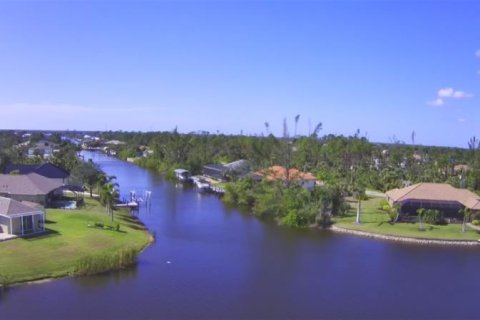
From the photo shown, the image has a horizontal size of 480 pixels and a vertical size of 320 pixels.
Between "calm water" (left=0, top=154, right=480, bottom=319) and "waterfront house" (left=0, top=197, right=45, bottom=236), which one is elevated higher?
"waterfront house" (left=0, top=197, right=45, bottom=236)

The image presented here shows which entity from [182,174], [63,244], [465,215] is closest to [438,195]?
[465,215]

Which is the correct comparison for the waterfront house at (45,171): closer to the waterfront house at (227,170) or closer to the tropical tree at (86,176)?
the tropical tree at (86,176)

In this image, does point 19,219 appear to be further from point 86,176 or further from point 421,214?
point 421,214

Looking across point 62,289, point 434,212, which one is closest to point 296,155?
point 434,212

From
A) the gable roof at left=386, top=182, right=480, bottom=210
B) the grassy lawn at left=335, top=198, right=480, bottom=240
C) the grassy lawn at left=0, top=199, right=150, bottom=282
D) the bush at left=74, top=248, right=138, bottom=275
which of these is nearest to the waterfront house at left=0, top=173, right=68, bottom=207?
the grassy lawn at left=0, top=199, right=150, bottom=282

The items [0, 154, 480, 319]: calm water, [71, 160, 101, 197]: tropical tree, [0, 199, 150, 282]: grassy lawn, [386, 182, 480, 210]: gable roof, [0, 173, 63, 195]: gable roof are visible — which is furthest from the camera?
[71, 160, 101, 197]: tropical tree

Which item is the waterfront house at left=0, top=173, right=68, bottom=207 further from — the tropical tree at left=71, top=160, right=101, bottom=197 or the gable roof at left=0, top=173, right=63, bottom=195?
the tropical tree at left=71, top=160, right=101, bottom=197
